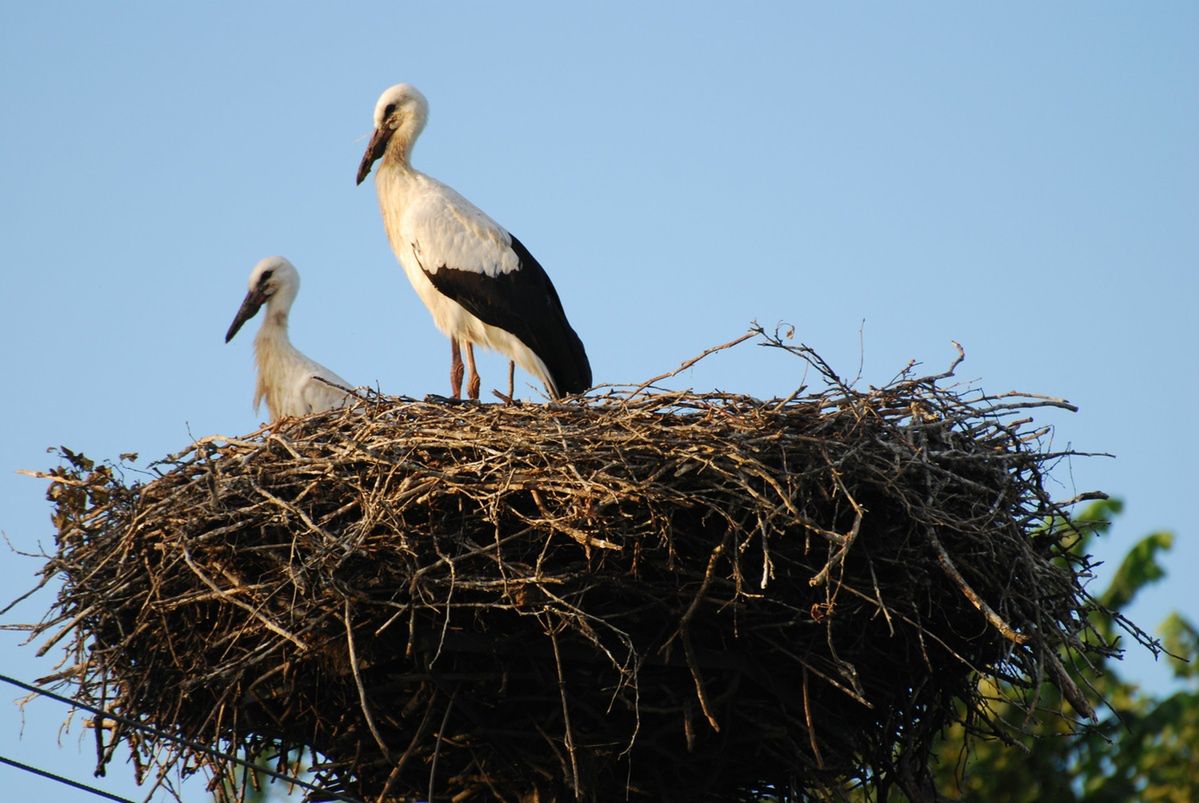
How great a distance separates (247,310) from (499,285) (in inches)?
67.8

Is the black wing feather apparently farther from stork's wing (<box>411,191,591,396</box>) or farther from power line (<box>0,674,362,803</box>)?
power line (<box>0,674,362,803</box>)

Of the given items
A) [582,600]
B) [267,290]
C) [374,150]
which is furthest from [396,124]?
Answer: [582,600]

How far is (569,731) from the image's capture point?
513 centimetres

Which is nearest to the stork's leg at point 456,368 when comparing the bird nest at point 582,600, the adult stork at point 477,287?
the adult stork at point 477,287

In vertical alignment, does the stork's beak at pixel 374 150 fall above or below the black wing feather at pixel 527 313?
above

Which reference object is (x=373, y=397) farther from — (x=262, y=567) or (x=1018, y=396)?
(x=1018, y=396)

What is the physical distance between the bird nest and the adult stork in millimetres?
2242

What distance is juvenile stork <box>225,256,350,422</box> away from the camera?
8586mm

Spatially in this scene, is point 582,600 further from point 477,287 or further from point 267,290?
point 267,290

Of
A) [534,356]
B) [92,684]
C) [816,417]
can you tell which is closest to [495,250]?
[534,356]

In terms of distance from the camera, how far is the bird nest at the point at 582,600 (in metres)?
5.21

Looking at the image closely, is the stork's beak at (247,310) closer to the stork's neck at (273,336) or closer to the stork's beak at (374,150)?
the stork's neck at (273,336)

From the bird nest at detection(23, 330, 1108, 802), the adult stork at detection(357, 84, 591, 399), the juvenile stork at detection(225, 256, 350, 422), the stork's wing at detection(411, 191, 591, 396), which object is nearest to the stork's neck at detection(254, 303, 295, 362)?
the juvenile stork at detection(225, 256, 350, 422)

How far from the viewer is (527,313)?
26.9ft
